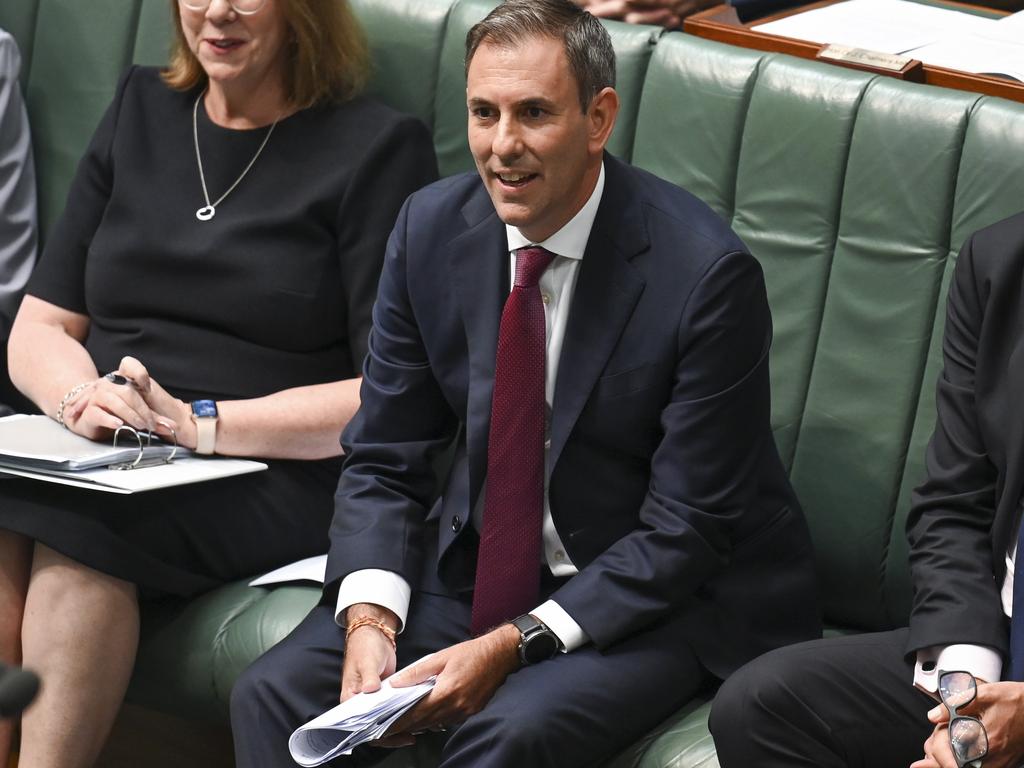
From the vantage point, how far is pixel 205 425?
264 centimetres

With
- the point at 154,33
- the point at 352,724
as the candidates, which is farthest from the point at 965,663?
the point at 154,33

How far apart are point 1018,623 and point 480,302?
84 cm

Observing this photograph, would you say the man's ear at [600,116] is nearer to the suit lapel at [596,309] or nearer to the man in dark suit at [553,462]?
the man in dark suit at [553,462]

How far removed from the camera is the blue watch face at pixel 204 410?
8.67ft

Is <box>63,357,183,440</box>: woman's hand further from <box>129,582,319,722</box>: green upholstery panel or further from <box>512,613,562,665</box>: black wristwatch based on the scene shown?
<box>512,613,562,665</box>: black wristwatch

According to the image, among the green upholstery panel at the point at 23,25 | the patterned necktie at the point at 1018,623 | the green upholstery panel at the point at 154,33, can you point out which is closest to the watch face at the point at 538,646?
the patterned necktie at the point at 1018,623

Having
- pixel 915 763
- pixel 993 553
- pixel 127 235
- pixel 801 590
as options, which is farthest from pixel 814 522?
pixel 127 235

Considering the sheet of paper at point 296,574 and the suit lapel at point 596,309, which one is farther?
the sheet of paper at point 296,574

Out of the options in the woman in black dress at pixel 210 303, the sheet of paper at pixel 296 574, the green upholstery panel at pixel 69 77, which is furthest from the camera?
the green upholstery panel at pixel 69 77

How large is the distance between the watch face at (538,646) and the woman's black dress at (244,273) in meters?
0.64

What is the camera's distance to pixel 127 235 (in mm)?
2830

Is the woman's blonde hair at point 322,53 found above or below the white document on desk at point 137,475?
above

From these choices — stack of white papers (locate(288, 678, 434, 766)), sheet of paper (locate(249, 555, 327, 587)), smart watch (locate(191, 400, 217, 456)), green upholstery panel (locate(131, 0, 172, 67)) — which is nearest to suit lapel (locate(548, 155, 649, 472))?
stack of white papers (locate(288, 678, 434, 766))

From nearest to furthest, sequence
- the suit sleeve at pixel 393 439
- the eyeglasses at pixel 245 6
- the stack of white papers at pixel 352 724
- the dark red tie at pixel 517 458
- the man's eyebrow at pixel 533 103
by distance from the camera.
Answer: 1. the stack of white papers at pixel 352 724
2. the man's eyebrow at pixel 533 103
3. the dark red tie at pixel 517 458
4. the suit sleeve at pixel 393 439
5. the eyeglasses at pixel 245 6
